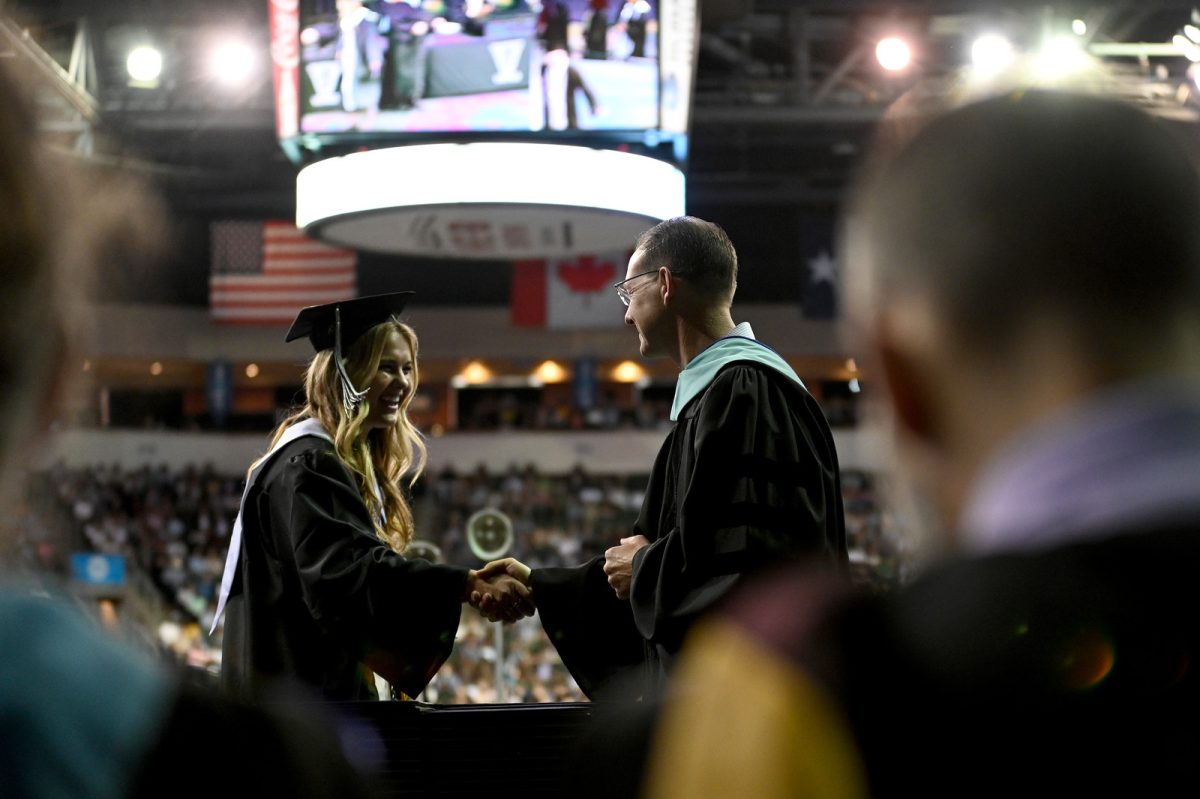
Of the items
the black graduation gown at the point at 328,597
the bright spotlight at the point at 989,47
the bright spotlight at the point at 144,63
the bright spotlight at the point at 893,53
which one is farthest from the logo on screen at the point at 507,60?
the black graduation gown at the point at 328,597

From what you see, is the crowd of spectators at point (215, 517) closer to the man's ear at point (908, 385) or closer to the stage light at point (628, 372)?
the stage light at point (628, 372)

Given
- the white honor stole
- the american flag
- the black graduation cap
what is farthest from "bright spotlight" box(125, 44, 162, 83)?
the white honor stole

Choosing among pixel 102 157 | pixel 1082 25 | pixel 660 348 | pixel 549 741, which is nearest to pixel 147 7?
pixel 102 157

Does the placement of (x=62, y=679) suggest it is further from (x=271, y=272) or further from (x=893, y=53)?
(x=271, y=272)

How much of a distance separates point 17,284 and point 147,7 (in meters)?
14.3

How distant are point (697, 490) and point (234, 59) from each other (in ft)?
41.7

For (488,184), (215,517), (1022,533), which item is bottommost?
(215,517)

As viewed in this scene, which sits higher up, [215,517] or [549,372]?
[549,372]

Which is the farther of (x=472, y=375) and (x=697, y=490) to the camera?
(x=472, y=375)

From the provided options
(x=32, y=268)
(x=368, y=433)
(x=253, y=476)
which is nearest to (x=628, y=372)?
(x=368, y=433)

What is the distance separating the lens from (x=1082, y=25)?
13.5 m

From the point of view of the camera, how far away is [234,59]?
14812 mm

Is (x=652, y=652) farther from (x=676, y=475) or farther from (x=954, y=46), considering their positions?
(x=954, y=46)

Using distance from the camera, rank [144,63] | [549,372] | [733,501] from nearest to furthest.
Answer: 1. [733,501]
2. [144,63]
3. [549,372]
